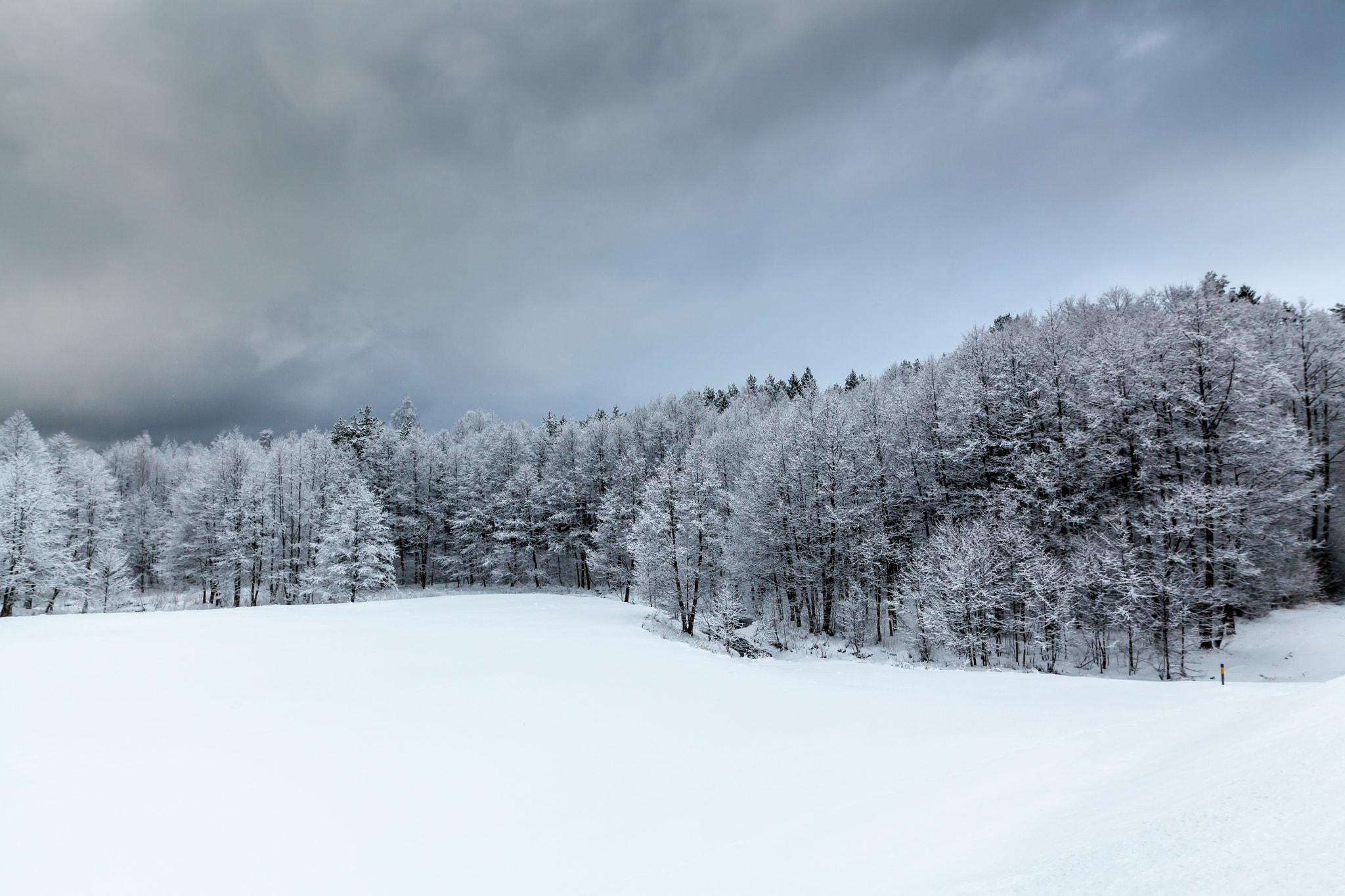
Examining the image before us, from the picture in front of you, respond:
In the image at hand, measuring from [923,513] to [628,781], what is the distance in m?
29.3

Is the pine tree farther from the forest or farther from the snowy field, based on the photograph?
the snowy field

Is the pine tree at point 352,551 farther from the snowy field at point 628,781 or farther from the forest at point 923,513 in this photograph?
the snowy field at point 628,781

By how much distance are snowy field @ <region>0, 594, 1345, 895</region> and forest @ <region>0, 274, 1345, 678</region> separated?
8.88 m

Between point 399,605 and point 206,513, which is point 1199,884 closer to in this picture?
point 399,605

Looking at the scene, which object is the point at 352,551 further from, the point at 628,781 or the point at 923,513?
the point at 923,513

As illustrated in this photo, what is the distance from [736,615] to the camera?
27359 millimetres

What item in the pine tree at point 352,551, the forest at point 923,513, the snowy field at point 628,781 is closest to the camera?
the snowy field at point 628,781

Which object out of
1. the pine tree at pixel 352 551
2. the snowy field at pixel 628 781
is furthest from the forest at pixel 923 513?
the snowy field at pixel 628 781

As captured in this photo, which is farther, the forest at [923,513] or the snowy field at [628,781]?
the forest at [923,513]

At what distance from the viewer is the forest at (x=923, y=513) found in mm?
21984

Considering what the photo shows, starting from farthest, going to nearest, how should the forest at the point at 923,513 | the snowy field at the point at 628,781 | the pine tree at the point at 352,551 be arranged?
the pine tree at the point at 352,551, the forest at the point at 923,513, the snowy field at the point at 628,781

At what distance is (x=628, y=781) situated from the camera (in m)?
8.45

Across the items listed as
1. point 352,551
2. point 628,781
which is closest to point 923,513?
point 628,781

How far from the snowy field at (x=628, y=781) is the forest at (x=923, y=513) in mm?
8876
